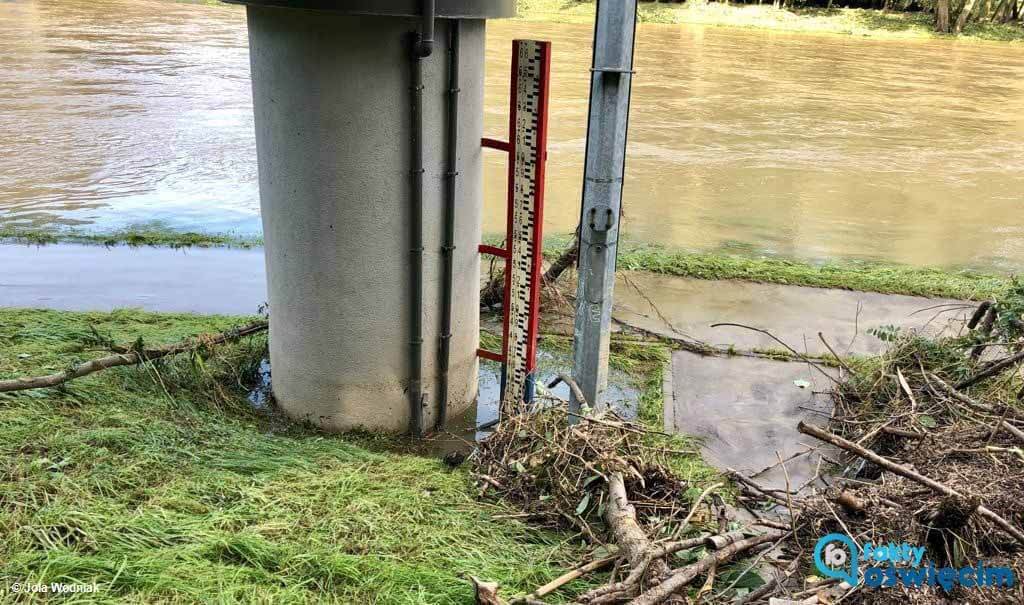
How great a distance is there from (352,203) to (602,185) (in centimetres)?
153

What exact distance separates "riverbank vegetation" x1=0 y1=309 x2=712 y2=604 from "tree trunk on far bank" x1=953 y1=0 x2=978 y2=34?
4161cm

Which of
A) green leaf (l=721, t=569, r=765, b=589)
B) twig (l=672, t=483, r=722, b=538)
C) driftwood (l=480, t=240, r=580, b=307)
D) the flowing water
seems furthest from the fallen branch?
the flowing water

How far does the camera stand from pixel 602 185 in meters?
4.70

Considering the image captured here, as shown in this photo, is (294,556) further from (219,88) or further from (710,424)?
(219,88)

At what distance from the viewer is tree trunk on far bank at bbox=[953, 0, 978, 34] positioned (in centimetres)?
3918

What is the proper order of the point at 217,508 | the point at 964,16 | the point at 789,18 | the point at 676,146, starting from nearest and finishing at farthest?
the point at 217,508 → the point at 676,146 → the point at 964,16 → the point at 789,18

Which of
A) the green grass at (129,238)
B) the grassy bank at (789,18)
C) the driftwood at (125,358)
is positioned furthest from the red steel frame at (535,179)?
the grassy bank at (789,18)

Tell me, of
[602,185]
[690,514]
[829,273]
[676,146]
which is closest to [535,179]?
[602,185]

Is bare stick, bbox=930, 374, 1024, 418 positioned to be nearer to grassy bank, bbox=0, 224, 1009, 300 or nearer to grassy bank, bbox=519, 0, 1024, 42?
grassy bank, bbox=0, 224, 1009, 300

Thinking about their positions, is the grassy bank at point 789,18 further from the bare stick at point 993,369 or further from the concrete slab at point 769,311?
the bare stick at point 993,369

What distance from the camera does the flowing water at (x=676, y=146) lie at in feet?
36.7

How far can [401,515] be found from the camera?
409 cm

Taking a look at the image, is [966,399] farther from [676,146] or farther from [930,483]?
[676,146]

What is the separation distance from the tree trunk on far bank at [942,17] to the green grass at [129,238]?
1512 inches
